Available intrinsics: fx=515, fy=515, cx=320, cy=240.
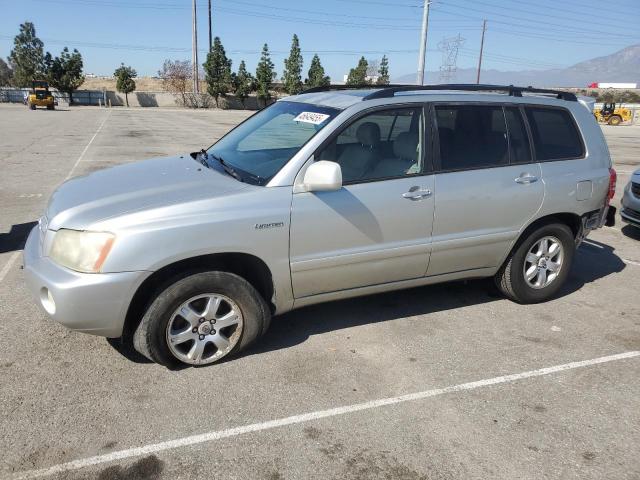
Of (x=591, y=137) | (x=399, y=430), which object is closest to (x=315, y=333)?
(x=399, y=430)

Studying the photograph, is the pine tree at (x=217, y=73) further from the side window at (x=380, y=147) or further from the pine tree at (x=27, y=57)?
the side window at (x=380, y=147)

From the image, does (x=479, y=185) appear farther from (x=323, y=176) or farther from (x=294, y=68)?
(x=294, y=68)

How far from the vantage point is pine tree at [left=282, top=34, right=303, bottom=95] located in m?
72.9

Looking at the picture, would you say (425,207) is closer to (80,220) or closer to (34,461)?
(80,220)

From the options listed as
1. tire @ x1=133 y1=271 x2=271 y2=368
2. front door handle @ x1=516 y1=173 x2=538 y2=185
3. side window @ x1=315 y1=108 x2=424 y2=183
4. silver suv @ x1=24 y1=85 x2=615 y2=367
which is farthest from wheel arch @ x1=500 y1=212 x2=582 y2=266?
tire @ x1=133 y1=271 x2=271 y2=368

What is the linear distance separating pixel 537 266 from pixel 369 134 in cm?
202

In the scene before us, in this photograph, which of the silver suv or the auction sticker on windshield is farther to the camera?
the auction sticker on windshield

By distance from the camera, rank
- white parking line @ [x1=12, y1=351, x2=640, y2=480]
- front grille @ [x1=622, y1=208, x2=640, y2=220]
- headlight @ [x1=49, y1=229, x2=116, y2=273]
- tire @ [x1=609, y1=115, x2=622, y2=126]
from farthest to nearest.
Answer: tire @ [x1=609, y1=115, x2=622, y2=126] → front grille @ [x1=622, y1=208, x2=640, y2=220] → headlight @ [x1=49, y1=229, x2=116, y2=273] → white parking line @ [x1=12, y1=351, x2=640, y2=480]

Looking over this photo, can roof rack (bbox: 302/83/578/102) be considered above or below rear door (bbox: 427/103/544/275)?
above

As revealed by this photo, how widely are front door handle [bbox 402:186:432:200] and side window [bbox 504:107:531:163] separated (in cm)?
97

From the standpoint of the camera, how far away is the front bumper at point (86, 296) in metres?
3.00

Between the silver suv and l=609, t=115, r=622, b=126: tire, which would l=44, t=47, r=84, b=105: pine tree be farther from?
the silver suv

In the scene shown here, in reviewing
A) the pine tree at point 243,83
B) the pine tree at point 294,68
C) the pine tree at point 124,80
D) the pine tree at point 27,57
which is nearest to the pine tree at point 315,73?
the pine tree at point 294,68

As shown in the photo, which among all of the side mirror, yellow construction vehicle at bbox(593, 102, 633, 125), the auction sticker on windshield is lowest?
the side mirror
